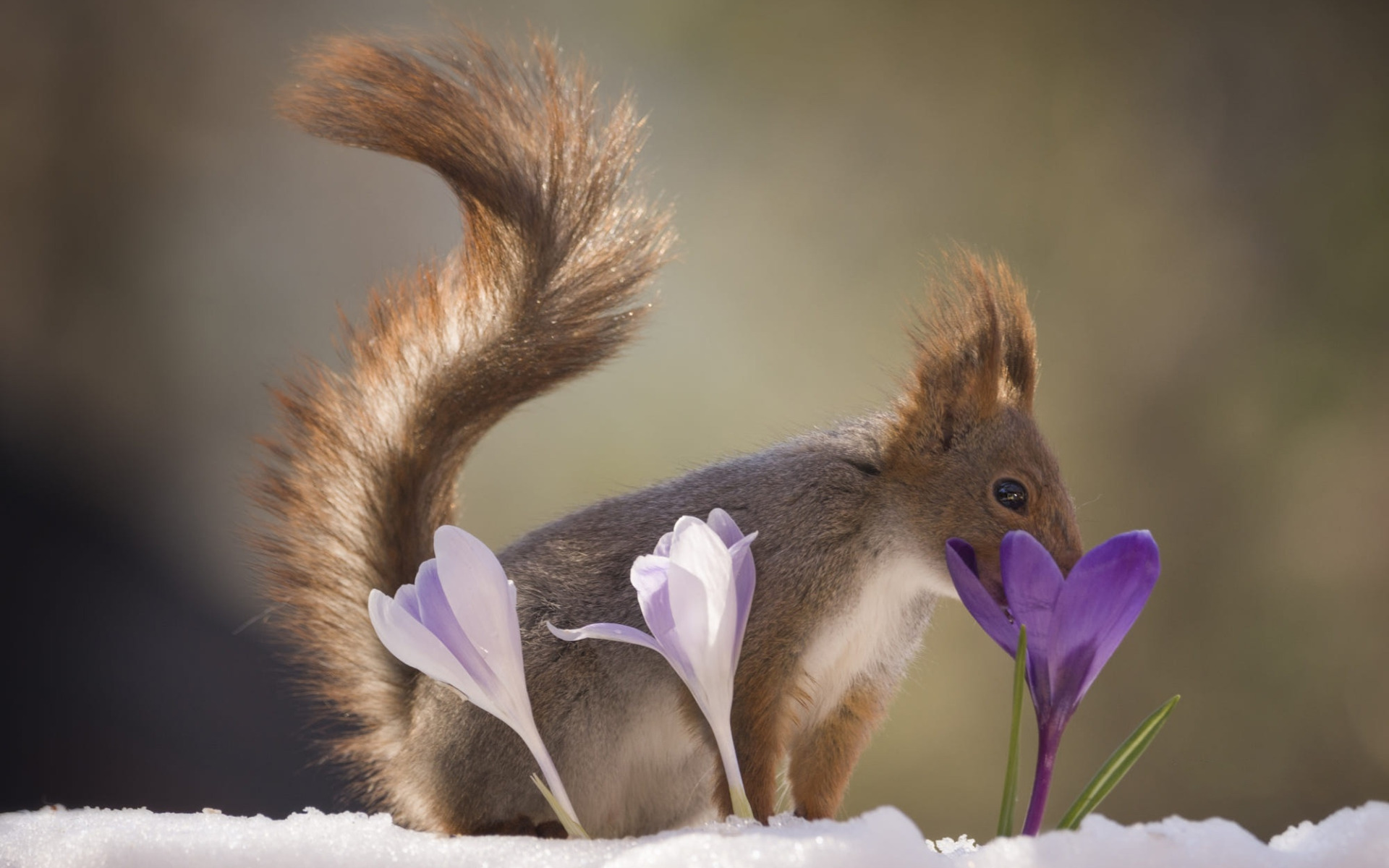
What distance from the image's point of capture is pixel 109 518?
136cm

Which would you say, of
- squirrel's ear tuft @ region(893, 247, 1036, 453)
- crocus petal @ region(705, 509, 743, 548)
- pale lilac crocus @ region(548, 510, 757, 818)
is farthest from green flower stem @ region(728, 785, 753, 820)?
squirrel's ear tuft @ region(893, 247, 1036, 453)

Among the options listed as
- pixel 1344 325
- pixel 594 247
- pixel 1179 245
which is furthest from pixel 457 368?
pixel 1344 325

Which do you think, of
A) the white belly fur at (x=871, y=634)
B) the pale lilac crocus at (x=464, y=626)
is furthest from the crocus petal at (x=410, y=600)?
the white belly fur at (x=871, y=634)

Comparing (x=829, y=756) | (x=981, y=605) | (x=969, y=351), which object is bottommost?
(x=829, y=756)

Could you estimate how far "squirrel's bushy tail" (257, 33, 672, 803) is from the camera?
0.63 m

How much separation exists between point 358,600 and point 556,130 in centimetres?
31

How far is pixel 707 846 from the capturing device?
0.43 meters

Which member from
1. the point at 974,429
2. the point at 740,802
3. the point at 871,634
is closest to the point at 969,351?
the point at 974,429

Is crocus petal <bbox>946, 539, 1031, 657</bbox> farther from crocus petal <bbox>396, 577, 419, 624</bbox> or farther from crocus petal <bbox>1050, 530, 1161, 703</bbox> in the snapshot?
crocus petal <bbox>396, 577, 419, 624</bbox>

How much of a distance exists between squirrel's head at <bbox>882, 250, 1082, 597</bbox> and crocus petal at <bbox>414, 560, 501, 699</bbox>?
0.80 feet

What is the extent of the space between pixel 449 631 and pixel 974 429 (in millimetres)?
299

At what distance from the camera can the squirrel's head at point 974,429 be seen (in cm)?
57

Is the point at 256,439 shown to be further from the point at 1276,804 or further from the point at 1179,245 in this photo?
the point at 1276,804

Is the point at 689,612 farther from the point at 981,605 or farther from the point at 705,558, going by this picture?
the point at 981,605
